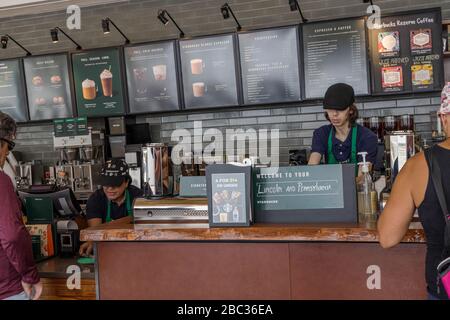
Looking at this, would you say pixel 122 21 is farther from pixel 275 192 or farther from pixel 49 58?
pixel 275 192

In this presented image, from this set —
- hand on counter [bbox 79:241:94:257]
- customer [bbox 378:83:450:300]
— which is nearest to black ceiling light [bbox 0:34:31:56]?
hand on counter [bbox 79:241:94:257]

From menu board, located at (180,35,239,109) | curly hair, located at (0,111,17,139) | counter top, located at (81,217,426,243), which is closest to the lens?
counter top, located at (81,217,426,243)

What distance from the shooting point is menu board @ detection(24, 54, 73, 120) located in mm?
5504

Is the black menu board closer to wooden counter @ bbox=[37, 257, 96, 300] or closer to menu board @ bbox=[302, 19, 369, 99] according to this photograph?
menu board @ bbox=[302, 19, 369, 99]

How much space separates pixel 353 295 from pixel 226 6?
11.4ft

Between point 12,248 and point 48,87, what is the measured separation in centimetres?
357

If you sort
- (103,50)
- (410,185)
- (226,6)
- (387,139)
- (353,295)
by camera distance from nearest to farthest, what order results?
(410,185), (353,295), (387,139), (226,6), (103,50)

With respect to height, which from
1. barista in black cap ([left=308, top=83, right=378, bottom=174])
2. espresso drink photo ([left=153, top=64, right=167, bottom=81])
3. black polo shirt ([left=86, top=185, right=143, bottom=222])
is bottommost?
black polo shirt ([left=86, top=185, right=143, bottom=222])

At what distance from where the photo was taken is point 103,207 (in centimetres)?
345

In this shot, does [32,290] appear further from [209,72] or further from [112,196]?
[209,72]

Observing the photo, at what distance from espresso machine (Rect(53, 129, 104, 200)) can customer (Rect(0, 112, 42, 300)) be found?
2865mm

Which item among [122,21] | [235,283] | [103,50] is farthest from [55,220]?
[122,21]

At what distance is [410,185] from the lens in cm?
172

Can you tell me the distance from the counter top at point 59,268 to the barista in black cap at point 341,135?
1583mm
